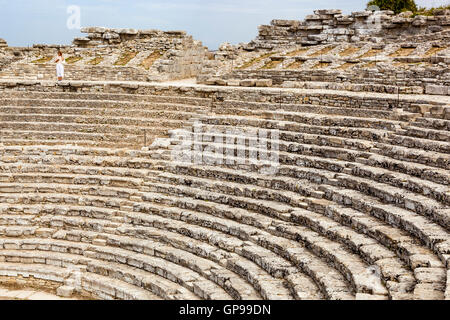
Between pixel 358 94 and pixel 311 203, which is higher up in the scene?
pixel 358 94

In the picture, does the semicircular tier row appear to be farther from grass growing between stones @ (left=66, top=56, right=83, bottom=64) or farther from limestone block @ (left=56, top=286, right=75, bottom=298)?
grass growing between stones @ (left=66, top=56, right=83, bottom=64)

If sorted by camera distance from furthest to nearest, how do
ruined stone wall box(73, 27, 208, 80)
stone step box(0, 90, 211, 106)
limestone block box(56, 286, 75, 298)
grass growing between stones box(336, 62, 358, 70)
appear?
ruined stone wall box(73, 27, 208, 80), grass growing between stones box(336, 62, 358, 70), stone step box(0, 90, 211, 106), limestone block box(56, 286, 75, 298)

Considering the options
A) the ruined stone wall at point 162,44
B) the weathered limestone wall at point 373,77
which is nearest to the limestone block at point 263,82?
the weathered limestone wall at point 373,77

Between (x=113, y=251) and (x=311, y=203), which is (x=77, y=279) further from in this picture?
(x=311, y=203)

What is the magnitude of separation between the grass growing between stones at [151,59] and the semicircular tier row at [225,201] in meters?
5.17

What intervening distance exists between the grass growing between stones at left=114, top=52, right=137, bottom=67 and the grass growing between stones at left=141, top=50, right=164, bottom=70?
27.1 inches

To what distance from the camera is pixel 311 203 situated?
1134 cm

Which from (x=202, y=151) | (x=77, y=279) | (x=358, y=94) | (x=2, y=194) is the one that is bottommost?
(x=77, y=279)

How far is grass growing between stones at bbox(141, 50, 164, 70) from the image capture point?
2214cm

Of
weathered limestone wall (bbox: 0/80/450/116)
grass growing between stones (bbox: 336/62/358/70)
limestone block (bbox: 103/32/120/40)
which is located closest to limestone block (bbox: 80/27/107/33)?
limestone block (bbox: 103/32/120/40)

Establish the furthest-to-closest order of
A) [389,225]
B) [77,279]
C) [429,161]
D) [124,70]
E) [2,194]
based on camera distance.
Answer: [124,70] → [2,194] → [77,279] → [429,161] → [389,225]

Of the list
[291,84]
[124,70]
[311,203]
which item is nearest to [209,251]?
[311,203]

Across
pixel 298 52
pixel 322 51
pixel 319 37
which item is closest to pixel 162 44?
pixel 298 52

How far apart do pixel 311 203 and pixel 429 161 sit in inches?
87.7
